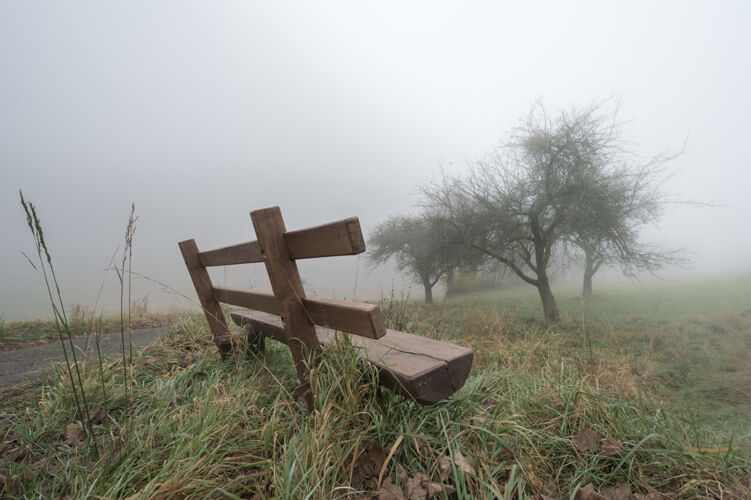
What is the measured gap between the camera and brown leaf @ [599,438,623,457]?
179 cm

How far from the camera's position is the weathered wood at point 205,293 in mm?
3152

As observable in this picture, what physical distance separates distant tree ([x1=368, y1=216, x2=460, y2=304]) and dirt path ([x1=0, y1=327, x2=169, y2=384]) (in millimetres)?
9037

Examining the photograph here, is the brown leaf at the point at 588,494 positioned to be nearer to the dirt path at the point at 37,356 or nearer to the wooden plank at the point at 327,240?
the wooden plank at the point at 327,240

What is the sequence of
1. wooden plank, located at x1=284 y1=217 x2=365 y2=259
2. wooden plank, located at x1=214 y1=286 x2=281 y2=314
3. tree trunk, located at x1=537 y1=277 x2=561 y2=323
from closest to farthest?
wooden plank, located at x1=284 y1=217 x2=365 y2=259 < wooden plank, located at x1=214 y1=286 x2=281 y2=314 < tree trunk, located at x1=537 y1=277 x2=561 y2=323

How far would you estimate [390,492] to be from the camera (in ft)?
4.64

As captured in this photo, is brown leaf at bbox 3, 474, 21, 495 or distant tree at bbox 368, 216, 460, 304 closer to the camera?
brown leaf at bbox 3, 474, 21, 495

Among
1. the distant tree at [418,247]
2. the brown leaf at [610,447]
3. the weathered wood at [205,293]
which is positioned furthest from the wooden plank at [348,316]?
the distant tree at [418,247]

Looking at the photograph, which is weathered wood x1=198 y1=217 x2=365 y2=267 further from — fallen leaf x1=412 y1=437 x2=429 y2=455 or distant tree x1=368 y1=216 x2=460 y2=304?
distant tree x1=368 y1=216 x2=460 y2=304

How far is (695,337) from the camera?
8.44 m

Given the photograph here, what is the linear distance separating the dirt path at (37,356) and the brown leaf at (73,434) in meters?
1.20

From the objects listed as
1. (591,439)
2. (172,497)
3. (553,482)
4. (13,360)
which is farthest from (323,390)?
(13,360)

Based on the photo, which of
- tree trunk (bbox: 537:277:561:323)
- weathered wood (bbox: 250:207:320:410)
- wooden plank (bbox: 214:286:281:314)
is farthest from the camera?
tree trunk (bbox: 537:277:561:323)

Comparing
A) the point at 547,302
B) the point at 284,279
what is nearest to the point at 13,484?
the point at 284,279

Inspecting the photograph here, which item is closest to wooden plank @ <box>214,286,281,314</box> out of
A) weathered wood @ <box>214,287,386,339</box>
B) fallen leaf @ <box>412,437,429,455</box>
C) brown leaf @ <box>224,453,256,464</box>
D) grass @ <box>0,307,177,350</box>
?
weathered wood @ <box>214,287,386,339</box>
